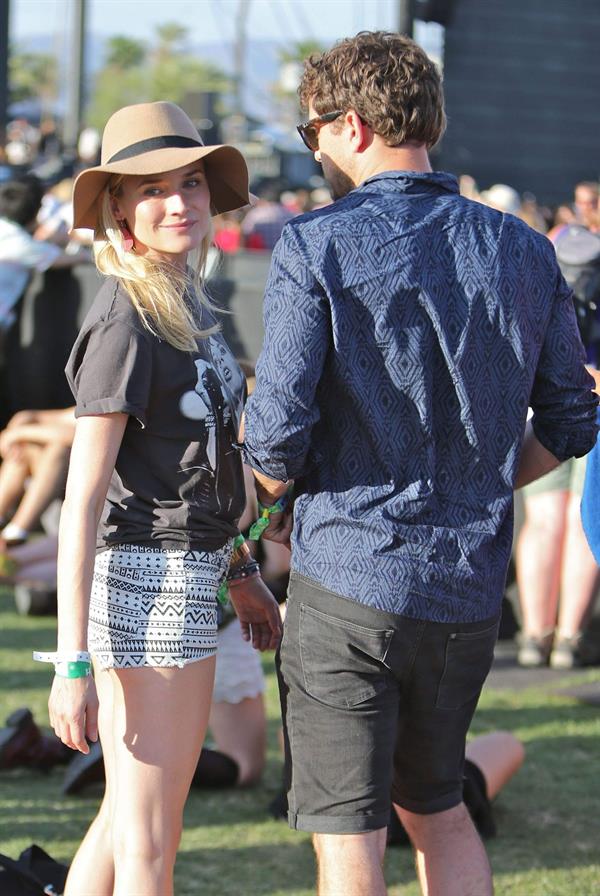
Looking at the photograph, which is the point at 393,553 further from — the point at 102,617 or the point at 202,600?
the point at 102,617

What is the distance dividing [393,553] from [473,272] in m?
0.50

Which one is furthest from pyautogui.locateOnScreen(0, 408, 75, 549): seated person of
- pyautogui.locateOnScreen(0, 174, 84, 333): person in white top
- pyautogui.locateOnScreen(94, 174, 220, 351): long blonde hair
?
pyautogui.locateOnScreen(94, 174, 220, 351): long blonde hair

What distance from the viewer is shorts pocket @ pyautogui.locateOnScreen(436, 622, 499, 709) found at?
2.34 metres

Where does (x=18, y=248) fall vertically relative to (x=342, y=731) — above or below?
below

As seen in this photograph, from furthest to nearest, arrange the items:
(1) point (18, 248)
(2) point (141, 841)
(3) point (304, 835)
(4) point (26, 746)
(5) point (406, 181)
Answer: (1) point (18, 248) < (4) point (26, 746) < (3) point (304, 835) < (2) point (141, 841) < (5) point (406, 181)

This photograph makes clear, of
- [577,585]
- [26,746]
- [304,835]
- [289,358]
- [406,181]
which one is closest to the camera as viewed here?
[289,358]

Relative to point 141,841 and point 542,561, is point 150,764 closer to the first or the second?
point 141,841

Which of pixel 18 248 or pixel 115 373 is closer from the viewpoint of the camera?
pixel 115 373

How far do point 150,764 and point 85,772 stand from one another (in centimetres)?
173

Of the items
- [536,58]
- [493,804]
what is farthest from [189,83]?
[493,804]

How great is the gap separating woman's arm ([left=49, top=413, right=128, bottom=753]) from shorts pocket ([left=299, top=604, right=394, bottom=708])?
0.40 metres

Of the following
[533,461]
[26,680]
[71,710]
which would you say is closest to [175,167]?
[533,461]

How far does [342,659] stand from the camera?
2271mm

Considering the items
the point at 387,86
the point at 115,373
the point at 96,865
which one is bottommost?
the point at 96,865
